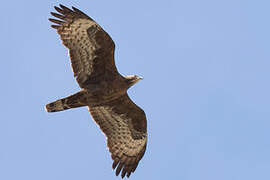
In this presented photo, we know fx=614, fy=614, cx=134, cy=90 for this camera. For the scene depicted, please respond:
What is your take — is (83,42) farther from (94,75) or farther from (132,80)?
(132,80)

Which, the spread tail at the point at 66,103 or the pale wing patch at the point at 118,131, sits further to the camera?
the pale wing patch at the point at 118,131

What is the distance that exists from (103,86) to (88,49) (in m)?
1.07

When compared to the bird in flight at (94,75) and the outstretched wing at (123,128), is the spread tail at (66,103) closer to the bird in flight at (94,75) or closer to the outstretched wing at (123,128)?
the bird in flight at (94,75)

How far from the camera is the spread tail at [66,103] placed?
16.3 meters

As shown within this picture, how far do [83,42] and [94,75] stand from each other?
952 mm

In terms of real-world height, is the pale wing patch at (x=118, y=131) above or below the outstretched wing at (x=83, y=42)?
below

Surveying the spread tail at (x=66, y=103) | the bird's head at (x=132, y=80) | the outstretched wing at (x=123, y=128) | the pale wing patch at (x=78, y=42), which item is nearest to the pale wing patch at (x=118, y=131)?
the outstretched wing at (x=123, y=128)

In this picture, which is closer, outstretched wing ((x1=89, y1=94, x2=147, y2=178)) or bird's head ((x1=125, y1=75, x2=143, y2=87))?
bird's head ((x1=125, y1=75, x2=143, y2=87))

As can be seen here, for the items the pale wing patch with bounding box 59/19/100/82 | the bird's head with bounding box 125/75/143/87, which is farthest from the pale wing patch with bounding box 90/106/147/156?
the pale wing patch with bounding box 59/19/100/82

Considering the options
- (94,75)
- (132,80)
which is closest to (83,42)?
(94,75)

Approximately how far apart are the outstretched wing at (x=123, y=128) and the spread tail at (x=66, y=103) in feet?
3.02

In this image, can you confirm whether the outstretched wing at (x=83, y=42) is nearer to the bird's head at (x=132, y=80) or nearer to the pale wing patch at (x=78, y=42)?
the pale wing patch at (x=78, y=42)

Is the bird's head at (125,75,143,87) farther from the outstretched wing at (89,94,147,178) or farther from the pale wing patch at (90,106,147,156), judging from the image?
the pale wing patch at (90,106,147,156)

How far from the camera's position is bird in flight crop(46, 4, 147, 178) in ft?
53.5
